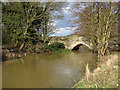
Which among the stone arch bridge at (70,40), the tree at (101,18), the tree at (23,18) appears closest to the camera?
the tree at (101,18)

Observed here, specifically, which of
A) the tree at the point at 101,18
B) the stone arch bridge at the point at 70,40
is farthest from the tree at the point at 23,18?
the tree at the point at 101,18

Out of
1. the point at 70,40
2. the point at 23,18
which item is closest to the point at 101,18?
the point at 70,40

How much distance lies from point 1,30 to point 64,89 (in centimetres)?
1034

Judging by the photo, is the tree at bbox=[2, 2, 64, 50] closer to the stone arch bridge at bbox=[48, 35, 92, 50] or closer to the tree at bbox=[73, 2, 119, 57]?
the stone arch bridge at bbox=[48, 35, 92, 50]

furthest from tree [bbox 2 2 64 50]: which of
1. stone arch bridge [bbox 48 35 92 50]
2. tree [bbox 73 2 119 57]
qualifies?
tree [bbox 73 2 119 57]

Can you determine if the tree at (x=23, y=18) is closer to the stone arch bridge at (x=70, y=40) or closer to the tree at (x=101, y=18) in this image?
the stone arch bridge at (x=70, y=40)

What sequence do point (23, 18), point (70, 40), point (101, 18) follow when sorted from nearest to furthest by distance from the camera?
point (101, 18) < point (23, 18) < point (70, 40)

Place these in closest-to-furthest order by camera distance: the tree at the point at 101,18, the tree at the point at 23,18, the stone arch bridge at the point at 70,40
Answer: the tree at the point at 101,18, the tree at the point at 23,18, the stone arch bridge at the point at 70,40

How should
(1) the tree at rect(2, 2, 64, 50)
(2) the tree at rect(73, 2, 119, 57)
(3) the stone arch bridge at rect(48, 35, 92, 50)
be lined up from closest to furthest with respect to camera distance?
(2) the tree at rect(73, 2, 119, 57)
(1) the tree at rect(2, 2, 64, 50)
(3) the stone arch bridge at rect(48, 35, 92, 50)

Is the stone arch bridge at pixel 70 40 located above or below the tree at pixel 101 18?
below

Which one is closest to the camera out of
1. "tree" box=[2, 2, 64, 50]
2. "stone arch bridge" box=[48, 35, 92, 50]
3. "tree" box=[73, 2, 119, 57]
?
"tree" box=[73, 2, 119, 57]

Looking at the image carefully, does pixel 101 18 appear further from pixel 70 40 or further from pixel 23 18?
pixel 23 18

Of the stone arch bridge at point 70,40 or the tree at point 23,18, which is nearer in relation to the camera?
the tree at point 23,18

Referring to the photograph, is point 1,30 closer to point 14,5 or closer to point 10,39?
point 10,39
